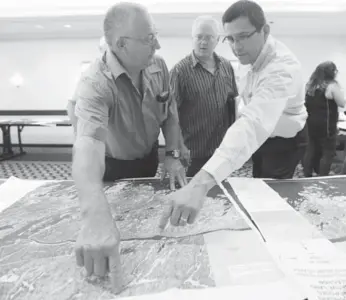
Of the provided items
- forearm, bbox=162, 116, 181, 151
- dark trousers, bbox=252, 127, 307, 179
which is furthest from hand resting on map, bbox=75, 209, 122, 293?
dark trousers, bbox=252, 127, 307, 179

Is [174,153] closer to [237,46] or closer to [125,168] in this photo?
[125,168]

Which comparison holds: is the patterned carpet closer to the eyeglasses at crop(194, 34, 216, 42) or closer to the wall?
the wall

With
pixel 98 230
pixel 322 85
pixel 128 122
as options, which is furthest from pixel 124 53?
pixel 322 85

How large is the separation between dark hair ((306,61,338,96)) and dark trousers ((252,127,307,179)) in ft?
6.28

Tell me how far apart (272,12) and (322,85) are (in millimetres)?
2086

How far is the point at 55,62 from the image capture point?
23.7 ft

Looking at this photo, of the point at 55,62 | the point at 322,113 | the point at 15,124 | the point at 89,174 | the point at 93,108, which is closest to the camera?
the point at 89,174

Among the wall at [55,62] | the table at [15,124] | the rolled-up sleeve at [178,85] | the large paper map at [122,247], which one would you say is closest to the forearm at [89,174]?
the large paper map at [122,247]

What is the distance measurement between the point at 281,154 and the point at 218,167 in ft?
2.47

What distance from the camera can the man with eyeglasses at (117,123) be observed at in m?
0.79

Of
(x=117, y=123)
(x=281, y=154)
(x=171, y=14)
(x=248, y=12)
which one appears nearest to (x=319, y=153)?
(x=281, y=154)

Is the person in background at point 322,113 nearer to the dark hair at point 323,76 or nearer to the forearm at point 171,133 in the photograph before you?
the dark hair at point 323,76

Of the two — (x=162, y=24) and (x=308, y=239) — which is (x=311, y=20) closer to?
(x=162, y=24)

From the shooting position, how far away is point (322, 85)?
11.1ft
